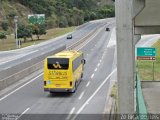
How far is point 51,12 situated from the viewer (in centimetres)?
15850

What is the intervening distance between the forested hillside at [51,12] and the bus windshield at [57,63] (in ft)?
284

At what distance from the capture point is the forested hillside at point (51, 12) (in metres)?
128

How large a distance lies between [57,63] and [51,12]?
12786cm

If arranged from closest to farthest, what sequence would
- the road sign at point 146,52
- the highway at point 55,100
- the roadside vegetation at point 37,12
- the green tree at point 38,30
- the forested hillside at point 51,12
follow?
the highway at point 55,100
the road sign at point 146,52
the roadside vegetation at point 37,12
the green tree at point 38,30
the forested hillside at point 51,12

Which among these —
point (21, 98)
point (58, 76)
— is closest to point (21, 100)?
point (21, 98)

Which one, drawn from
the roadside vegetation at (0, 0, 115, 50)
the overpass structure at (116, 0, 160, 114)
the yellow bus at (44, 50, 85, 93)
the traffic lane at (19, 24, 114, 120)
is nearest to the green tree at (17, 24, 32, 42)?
the roadside vegetation at (0, 0, 115, 50)

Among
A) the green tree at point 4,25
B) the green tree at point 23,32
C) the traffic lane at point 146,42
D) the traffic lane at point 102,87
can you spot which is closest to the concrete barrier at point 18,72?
the traffic lane at point 102,87

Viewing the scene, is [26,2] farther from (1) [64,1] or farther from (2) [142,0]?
(2) [142,0]

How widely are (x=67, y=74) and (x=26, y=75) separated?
11.9m

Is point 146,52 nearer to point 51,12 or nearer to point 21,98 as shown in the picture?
point 21,98

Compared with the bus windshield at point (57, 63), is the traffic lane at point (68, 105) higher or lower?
lower

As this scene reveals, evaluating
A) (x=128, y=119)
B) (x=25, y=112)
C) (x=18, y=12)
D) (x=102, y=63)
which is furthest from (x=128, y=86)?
(x=18, y=12)

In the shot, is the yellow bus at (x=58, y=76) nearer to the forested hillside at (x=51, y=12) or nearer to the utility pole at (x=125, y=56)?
the utility pole at (x=125, y=56)

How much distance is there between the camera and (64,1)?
181125 mm
